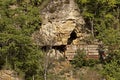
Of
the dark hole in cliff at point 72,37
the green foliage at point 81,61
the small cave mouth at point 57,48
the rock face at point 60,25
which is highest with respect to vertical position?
the rock face at point 60,25

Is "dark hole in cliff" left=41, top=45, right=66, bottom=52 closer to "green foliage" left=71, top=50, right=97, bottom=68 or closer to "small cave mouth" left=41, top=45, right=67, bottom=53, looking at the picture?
"small cave mouth" left=41, top=45, right=67, bottom=53

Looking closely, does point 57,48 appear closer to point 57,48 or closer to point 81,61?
point 57,48

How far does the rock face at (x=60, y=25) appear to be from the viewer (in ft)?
163

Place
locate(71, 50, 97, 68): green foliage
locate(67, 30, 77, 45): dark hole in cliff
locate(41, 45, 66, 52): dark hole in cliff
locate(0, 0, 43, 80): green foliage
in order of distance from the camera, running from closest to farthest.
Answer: locate(0, 0, 43, 80): green foliage < locate(71, 50, 97, 68): green foliage < locate(41, 45, 66, 52): dark hole in cliff < locate(67, 30, 77, 45): dark hole in cliff

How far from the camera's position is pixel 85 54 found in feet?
160

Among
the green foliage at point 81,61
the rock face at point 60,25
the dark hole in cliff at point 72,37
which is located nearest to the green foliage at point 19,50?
the rock face at point 60,25

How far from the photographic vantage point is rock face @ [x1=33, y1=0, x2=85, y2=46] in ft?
163

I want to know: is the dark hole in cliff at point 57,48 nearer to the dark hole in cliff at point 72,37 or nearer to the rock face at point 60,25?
the rock face at point 60,25

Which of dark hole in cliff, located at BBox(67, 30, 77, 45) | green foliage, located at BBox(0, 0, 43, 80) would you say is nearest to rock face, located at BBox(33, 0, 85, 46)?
dark hole in cliff, located at BBox(67, 30, 77, 45)

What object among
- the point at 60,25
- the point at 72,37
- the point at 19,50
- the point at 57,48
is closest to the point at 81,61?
the point at 57,48

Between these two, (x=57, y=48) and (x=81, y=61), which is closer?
(x=81, y=61)

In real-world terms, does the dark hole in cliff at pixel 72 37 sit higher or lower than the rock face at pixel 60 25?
lower

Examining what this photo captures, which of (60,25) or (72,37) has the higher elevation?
(60,25)

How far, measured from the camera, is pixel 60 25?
49.8 metres
